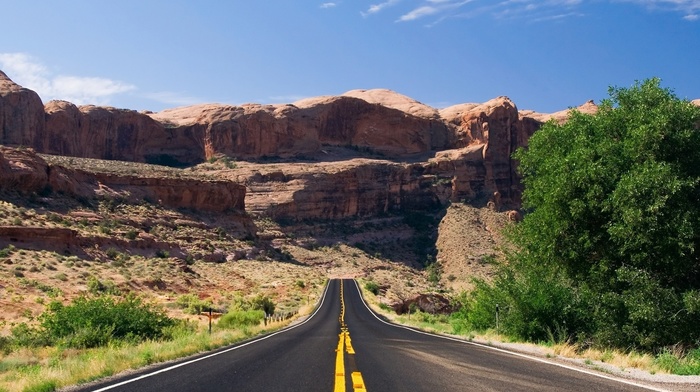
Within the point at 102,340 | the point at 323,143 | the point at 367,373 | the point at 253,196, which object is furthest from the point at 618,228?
the point at 323,143

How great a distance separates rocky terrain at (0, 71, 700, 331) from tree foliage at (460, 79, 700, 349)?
88.8 ft

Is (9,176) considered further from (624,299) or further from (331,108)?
(331,108)

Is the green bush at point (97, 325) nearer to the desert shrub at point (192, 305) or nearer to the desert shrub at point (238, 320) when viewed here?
the desert shrub at point (238, 320)

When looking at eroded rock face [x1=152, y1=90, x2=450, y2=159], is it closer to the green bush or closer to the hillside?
the hillside

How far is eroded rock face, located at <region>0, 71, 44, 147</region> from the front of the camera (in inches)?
3920

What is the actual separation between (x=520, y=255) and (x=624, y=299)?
20.0ft

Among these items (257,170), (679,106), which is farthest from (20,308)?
(257,170)

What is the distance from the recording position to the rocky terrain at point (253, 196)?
2078 inches

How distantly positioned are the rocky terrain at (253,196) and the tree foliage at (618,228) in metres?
27.1

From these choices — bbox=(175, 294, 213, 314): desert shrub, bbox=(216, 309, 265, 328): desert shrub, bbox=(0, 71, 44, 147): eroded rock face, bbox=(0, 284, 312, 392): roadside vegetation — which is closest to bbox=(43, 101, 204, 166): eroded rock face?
bbox=(0, 71, 44, 147): eroded rock face

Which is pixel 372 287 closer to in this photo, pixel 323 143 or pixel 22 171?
pixel 22 171

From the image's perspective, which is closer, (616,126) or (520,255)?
(616,126)

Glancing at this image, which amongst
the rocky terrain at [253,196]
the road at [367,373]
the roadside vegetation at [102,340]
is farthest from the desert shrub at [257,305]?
the road at [367,373]

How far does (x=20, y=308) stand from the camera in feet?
97.3
